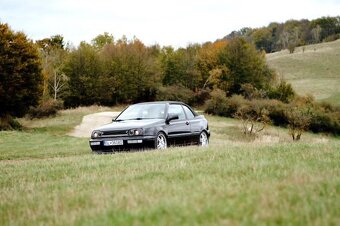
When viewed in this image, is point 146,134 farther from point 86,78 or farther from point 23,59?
point 86,78

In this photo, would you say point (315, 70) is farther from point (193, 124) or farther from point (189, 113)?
point (193, 124)

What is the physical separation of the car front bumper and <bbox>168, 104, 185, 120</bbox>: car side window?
172cm

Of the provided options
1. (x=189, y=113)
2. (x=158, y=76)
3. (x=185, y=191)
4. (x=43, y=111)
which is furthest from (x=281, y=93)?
(x=185, y=191)

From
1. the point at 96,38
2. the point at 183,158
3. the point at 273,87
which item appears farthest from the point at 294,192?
the point at 96,38

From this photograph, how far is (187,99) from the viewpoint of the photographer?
64188mm

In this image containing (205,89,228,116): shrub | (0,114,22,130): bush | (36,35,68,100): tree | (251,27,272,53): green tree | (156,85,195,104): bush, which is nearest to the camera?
(0,114,22,130): bush

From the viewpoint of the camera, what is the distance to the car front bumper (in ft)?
46.5

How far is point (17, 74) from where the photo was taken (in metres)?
38.1

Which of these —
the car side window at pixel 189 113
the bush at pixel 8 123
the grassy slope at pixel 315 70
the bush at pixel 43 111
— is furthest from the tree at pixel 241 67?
the car side window at pixel 189 113

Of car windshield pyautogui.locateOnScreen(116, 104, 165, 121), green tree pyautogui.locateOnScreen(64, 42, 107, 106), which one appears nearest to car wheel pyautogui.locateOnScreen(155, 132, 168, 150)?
car windshield pyautogui.locateOnScreen(116, 104, 165, 121)

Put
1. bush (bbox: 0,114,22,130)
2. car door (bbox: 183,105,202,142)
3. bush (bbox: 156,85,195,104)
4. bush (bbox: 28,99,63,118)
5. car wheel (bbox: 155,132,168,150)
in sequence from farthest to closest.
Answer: bush (bbox: 156,85,195,104), bush (bbox: 28,99,63,118), bush (bbox: 0,114,22,130), car door (bbox: 183,105,202,142), car wheel (bbox: 155,132,168,150)

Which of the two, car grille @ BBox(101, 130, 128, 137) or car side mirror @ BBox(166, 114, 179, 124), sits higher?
car side mirror @ BBox(166, 114, 179, 124)

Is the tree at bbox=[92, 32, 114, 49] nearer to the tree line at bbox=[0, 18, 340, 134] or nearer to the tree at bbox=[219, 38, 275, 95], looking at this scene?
the tree line at bbox=[0, 18, 340, 134]

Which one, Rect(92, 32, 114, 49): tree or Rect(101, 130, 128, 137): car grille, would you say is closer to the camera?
Rect(101, 130, 128, 137): car grille
